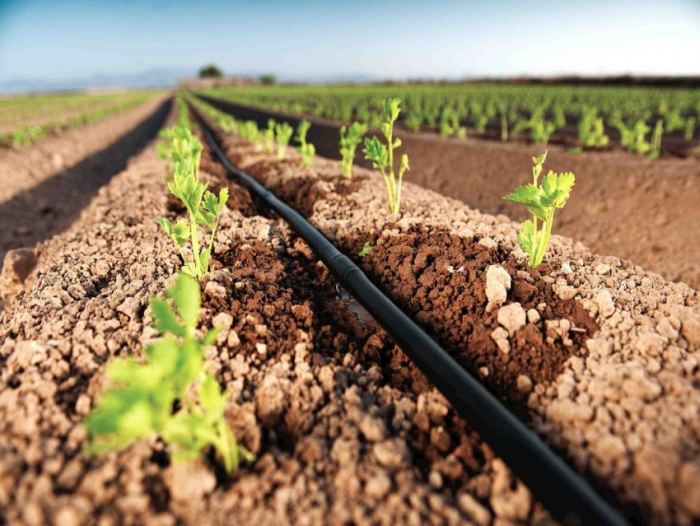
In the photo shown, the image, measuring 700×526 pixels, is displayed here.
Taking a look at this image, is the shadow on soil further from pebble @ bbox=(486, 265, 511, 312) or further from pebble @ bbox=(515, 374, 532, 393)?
pebble @ bbox=(515, 374, 532, 393)

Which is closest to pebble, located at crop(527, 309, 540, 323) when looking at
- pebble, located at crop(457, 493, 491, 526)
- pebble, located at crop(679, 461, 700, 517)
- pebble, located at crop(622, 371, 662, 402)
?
pebble, located at crop(622, 371, 662, 402)

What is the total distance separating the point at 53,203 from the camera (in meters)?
7.60

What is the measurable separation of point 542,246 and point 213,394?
6.57 feet

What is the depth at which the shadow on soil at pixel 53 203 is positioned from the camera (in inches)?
241

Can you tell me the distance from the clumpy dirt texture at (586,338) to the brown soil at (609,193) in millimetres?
2531

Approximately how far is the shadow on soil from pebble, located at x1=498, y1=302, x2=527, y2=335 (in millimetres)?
5373

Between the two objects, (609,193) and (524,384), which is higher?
(524,384)

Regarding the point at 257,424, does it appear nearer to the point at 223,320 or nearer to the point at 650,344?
the point at 223,320

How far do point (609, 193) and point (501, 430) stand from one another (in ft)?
18.0

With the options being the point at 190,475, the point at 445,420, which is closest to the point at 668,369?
the point at 445,420

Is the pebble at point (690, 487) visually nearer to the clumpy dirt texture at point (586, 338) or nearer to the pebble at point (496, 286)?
the clumpy dirt texture at point (586, 338)

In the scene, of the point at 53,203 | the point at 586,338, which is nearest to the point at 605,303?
the point at 586,338

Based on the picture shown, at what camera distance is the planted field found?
52.4 inches

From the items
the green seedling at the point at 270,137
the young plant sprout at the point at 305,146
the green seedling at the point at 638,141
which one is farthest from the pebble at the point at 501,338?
the green seedling at the point at 638,141
